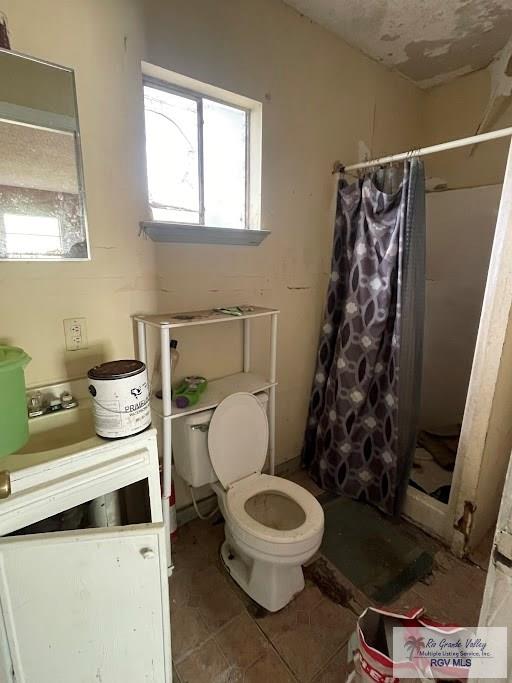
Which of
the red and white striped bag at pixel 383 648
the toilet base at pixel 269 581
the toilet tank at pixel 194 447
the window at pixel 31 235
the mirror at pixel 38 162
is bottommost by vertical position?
the toilet base at pixel 269 581

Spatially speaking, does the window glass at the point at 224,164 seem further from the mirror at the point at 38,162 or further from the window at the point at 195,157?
the mirror at the point at 38,162

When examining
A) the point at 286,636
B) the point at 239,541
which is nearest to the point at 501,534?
the point at 239,541

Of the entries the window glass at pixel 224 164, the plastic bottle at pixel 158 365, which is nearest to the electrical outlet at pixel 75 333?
the plastic bottle at pixel 158 365

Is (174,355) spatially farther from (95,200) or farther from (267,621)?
A: (267,621)

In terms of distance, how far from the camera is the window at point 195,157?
1411 millimetres

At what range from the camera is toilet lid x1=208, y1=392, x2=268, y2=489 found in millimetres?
1461

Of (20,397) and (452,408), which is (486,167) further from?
(20,397)

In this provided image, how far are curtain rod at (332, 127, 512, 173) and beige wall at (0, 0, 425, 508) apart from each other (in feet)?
0.36

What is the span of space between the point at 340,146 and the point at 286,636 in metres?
2.29

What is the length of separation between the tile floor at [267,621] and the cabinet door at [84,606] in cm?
34

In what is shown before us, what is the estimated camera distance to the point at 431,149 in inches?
56.3

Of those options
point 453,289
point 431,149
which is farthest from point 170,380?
point 453,289

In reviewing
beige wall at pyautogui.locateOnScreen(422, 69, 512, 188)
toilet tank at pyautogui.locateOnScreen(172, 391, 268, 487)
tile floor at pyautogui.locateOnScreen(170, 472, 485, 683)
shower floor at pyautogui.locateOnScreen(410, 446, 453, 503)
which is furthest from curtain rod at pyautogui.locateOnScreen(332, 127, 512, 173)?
tile floor at pyautogui.locateOnScreen(170, 472, 485, 683)

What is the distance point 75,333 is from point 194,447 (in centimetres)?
66
